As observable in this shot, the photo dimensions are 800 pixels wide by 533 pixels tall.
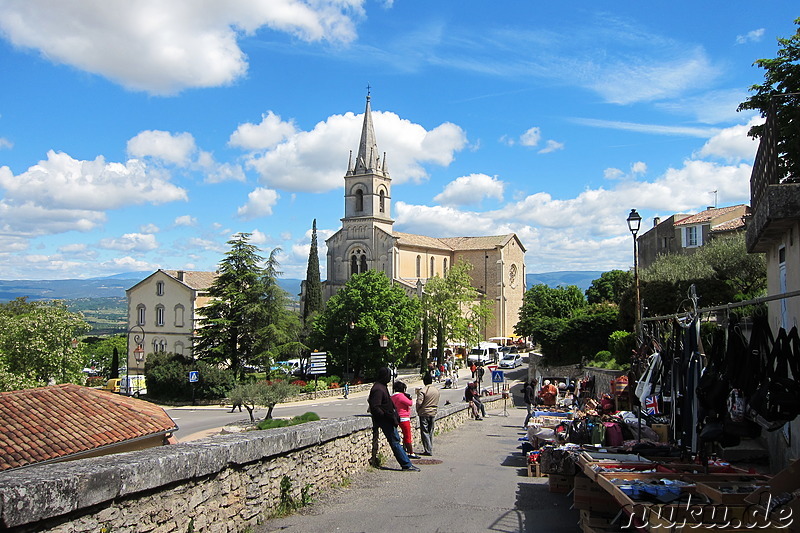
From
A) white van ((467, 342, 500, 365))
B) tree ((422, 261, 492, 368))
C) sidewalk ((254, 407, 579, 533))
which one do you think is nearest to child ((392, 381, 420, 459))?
sidewalk ((254, 407, 579, 533))

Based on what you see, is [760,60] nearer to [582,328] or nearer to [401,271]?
[582,328]

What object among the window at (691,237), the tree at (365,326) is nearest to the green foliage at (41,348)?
the tree at (365,326)

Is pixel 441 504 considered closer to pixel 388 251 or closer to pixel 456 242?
pixel 388 251

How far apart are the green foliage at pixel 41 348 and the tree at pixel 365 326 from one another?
62.8 feet

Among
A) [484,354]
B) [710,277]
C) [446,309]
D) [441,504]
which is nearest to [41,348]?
[441,504]

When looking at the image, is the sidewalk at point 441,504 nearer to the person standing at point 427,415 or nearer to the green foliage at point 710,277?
the person standing at point 427,415

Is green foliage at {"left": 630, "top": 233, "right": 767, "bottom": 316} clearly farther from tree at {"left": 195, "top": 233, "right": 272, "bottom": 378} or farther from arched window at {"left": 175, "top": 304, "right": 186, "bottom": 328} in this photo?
arched window at {"left": 175, "top": 304, "right": 186, "bottom": 328}

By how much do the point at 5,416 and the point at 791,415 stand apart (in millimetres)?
13346

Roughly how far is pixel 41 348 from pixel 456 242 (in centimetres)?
5925

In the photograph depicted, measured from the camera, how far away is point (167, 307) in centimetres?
6688

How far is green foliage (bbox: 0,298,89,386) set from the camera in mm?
29453

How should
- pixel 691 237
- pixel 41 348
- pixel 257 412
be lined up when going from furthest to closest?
1. pixel 691 237
2. pixel 257 412
3. pixel 41 348

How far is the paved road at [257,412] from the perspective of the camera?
28.0 metres

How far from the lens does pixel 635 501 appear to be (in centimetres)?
486
